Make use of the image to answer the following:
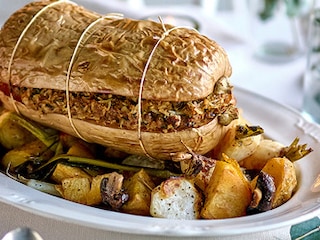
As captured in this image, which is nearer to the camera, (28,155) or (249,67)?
(28,155)

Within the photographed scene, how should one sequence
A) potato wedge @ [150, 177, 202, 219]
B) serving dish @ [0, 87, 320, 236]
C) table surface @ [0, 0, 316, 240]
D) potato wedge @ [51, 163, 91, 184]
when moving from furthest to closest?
table surface @ [0, 0, 316, 240] < potato wedge @ [51, 163, 91, 184] < potato wedge @ [150, 177, 202, 219] < serving dish @ [0, 87, 320, 236]

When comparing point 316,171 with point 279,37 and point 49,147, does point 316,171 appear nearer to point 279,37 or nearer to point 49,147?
point 49,147

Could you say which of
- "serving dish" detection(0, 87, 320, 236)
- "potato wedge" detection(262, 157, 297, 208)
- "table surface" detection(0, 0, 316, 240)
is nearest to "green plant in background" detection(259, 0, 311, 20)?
"table surface" detection(0, 0, 316, 240)

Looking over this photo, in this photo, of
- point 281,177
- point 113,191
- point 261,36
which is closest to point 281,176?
point 281,177

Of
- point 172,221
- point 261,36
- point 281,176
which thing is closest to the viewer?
point 172,221

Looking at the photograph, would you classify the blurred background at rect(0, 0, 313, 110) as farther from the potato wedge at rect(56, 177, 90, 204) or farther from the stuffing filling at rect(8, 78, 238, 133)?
the potato wedge at rect(56, 177, 90, 204)

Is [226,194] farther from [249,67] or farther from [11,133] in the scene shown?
[249,67]
